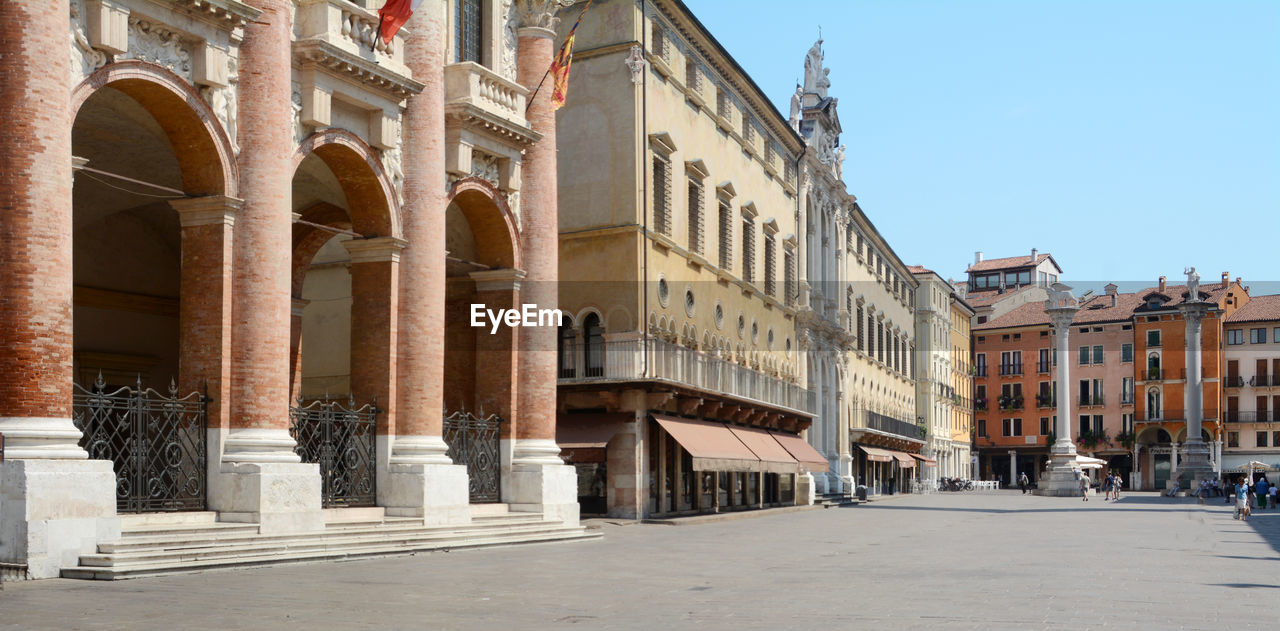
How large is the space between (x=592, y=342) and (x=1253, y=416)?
248 feet

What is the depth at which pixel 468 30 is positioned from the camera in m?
24.8

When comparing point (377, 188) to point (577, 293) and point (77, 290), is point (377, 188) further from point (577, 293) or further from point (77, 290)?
point (577, 293)

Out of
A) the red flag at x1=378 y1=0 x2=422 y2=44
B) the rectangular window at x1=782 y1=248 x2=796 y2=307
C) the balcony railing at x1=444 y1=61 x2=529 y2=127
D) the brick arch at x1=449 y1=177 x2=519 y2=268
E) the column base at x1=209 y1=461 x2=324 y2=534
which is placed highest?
the red flag at x1=378 y1=0 x2=422 y2=44

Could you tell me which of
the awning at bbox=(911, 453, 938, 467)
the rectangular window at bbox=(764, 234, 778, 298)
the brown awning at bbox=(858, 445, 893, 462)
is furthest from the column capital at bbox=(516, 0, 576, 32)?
the awning at bbox=(911, 453, 938, 467)

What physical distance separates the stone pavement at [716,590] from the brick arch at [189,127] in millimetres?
5281

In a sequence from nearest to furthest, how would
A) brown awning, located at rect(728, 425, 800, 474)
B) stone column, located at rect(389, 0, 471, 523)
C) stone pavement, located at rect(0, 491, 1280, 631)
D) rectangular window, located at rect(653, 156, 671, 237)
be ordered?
stone pavement, located at rect(0, 491, 1280, 631) → stone column, located at rect(389, 0, 471, 523) → rectangular window, located at rect(653, 156, 671, 237) → brown awning, located at rect(728, 425, 800, 474)

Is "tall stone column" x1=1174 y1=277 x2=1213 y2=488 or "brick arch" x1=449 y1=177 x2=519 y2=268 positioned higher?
"brick arch" x1=449 y1=177 x2=519 y2=268

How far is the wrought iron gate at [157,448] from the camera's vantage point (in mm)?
16172

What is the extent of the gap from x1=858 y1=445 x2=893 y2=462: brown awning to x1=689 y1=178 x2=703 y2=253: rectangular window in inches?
1144

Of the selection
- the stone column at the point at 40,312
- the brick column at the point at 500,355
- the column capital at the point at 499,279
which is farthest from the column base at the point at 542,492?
the stone column at the point at 40,312

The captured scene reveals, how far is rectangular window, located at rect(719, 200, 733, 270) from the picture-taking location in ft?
133

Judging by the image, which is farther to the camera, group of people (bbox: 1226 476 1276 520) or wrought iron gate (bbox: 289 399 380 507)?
group of people (bbox: 1226 476 1276 520)

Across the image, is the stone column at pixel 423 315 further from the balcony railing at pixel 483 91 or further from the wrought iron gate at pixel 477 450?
the wrought iron gate at pixel 477 450

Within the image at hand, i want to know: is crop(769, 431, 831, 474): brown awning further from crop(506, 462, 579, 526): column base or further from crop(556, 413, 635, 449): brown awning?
crop(506, 462, 579, 526): column base
